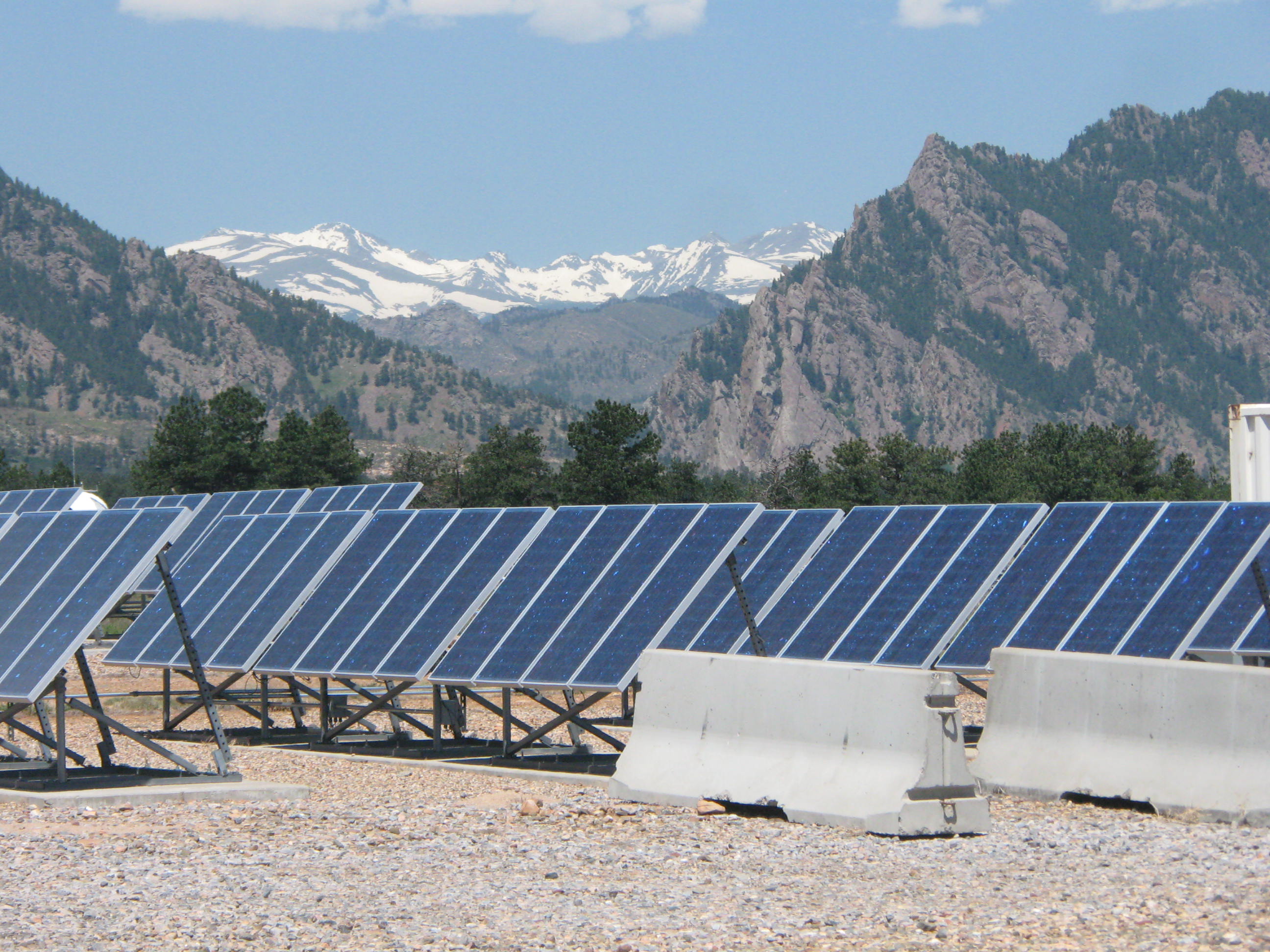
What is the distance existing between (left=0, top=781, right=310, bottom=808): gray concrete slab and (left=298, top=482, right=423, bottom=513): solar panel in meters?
14.7

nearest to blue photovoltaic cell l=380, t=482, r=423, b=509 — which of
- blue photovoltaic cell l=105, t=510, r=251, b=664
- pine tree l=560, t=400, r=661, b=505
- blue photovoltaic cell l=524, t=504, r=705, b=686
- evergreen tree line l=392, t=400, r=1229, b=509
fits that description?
blue photovoltaic cell l=105, t=510, r=251, b=664

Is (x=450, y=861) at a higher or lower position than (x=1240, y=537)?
lower

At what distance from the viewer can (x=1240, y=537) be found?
17.3 metres

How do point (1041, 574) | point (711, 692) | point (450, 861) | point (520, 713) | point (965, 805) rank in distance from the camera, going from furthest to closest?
point (520, 713)
point (1041, 574)
point (711, 692)
point (965, 805)
point (450, 861)

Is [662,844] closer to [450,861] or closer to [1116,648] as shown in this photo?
[450,861]

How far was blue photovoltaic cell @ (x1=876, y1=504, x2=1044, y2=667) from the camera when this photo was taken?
18281 millimetres

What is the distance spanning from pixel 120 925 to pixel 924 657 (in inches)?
429

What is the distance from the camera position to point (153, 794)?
13.9m

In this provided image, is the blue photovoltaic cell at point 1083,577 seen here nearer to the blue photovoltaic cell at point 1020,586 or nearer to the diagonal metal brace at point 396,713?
the blue photovoltaic cell at point 1020,586

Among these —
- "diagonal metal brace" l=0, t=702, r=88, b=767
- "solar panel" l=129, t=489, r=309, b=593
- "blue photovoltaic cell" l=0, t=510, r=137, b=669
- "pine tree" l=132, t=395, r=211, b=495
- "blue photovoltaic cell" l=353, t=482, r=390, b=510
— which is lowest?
"diagonal metal brace" l=0, t=702, r=88, b=767

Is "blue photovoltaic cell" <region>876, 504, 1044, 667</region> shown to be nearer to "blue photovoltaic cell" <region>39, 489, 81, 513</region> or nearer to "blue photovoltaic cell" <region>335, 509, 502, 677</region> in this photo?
"blue photovoltaic cell" <region>335, 509, 502, 677</region>

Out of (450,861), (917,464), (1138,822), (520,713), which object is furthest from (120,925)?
(917,464)

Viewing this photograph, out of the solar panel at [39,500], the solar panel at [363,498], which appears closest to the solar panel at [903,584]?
the solar panel at [363,498]

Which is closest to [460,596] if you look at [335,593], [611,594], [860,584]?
[611,594]
